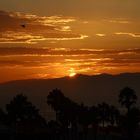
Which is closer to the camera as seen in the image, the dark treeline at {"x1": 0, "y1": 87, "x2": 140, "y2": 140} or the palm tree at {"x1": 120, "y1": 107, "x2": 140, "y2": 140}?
the dark treeline at {"x1": 0, "y1": 87, "x2": 140, "y2": 140}

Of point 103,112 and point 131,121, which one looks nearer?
point 131,121

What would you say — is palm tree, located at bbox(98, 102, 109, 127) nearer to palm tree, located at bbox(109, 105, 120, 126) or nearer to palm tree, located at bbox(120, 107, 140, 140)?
palm tree, located at bbox(109, 105, 120, 126)

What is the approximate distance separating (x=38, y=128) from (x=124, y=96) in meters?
29.5

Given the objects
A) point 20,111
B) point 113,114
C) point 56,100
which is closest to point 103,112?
point 113,114

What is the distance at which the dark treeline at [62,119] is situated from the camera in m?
89.4

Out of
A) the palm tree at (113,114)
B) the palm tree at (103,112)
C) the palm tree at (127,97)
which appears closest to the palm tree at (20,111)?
the palm tree at (127,97)

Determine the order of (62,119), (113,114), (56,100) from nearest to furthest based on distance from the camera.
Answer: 1. (56,100)
2. (62,119)
3. (113,114)

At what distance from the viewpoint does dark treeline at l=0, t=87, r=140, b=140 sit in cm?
8941

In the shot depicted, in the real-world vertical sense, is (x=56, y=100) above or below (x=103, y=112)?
below

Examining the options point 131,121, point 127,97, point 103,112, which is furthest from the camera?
point 103,112

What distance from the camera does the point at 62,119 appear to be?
112m

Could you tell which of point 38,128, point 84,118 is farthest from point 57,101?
point 38,128

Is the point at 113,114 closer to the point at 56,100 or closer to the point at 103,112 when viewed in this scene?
the point at 103,112

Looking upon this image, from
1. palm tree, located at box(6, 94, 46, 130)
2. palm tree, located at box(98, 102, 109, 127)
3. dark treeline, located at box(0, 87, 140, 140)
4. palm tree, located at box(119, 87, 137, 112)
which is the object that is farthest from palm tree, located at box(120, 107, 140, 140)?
palm tree, located at box(6, 94, 46, 130)
